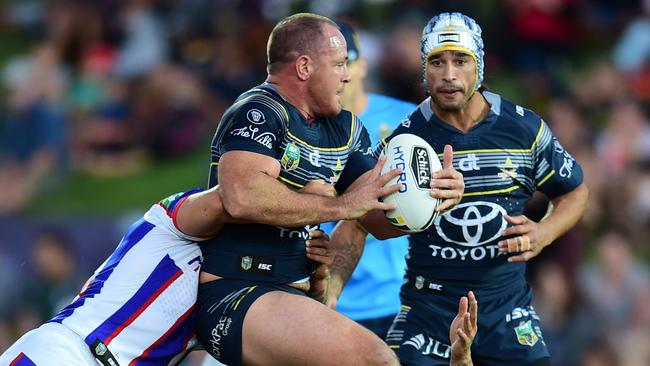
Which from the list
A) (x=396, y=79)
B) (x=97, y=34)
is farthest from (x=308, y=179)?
(x=97, y=34)

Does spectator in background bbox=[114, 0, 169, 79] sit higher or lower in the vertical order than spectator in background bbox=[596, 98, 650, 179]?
higher

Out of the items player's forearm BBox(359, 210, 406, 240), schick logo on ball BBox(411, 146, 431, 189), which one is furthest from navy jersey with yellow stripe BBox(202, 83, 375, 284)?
schick logo on ball BBox(411, 146, 431, 189)

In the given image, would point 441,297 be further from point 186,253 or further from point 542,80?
point 542,80

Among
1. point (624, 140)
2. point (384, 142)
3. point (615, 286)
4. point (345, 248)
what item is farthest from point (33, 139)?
point (384, 142)

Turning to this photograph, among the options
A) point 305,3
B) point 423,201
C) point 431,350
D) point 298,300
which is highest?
point 305,3

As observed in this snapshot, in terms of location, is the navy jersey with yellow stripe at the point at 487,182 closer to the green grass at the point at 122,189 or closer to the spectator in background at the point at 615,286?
the spectator in background at the point at 615,286

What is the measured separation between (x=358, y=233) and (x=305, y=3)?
7.64m

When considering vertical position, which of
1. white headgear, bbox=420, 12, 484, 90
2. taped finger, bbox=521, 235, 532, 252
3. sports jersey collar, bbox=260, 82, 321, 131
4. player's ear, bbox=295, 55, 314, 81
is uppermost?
white headgear, bbox=420, 12, 484, 90

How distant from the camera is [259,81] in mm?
13188

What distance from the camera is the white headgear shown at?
6.47 m

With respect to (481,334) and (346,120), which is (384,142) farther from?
(481,334)

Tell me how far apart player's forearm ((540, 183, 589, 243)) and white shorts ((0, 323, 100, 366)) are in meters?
2.47

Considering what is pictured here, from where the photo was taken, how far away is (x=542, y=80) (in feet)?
39.1

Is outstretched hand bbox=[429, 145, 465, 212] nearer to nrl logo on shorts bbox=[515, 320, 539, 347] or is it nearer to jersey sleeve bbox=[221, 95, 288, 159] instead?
jersey sleeve bbox=[221, 95, 288, 159]
